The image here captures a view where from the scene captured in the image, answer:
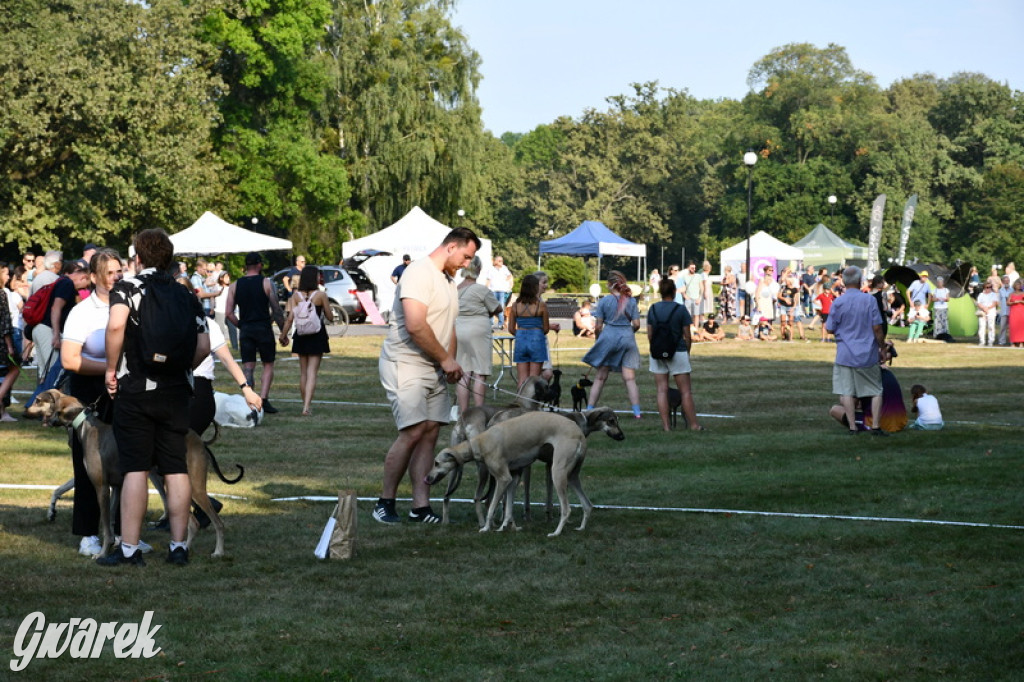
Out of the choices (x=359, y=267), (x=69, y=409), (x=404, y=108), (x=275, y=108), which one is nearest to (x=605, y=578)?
(x=69, y=409)

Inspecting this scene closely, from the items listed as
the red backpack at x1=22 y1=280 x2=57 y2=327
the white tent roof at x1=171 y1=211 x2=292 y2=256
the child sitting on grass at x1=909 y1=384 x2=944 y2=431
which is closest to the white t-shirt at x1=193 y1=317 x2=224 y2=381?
the red backpack at x1=22 y1=280 x2=57 y2=327

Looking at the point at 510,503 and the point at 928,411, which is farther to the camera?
the point at 928,411

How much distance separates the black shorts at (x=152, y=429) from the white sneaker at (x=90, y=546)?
722mm

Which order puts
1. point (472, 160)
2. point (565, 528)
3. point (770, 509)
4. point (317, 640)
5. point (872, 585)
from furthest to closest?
point (472, 160), point (770, 509), point (565, 528), point (872, 585), point (317, 640)

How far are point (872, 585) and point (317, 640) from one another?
9.76 ft

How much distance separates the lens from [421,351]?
8.17 m

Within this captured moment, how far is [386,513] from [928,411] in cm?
754

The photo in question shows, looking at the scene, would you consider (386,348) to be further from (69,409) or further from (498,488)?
(69,409)

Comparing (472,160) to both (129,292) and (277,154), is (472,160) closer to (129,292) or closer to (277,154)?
(277,154)

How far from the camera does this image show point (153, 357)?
6656 millimetres

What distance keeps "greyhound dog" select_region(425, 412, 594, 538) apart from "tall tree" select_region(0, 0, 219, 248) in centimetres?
3253

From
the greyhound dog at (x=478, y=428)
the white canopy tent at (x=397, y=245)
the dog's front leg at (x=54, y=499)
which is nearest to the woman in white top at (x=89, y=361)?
the dog's front leg at (x=54, y=499)

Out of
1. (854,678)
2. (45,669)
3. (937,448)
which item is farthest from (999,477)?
(45,669)

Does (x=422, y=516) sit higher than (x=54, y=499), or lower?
lower
